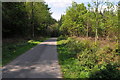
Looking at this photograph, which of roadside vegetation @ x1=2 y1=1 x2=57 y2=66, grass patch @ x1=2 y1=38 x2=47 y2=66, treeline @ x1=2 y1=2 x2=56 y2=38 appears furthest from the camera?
treeline @ x1=2 y1=2 x2=56 y2=38

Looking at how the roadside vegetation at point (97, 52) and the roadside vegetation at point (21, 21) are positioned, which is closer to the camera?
the roadside vegetation at point (97, 52)

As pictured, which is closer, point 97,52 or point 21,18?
point 97,52

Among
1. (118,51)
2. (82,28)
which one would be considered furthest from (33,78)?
(82,28)

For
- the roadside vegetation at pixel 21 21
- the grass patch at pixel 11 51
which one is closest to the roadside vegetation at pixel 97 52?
the grass patch at pixel 11 51

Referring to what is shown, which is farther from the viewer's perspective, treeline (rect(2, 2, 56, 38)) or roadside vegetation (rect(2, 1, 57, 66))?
treeline (rect(2, 2, 56, 38))

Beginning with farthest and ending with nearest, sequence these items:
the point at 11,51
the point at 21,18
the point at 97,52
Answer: the point at 21,18
the point at 11,51
the point at 97,52

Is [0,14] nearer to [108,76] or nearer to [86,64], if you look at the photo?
[86,64]

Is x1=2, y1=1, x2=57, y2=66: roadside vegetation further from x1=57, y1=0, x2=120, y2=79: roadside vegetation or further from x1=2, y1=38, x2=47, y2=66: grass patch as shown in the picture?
x1=57, y1=0, x2=120, y2=79: roadside vegetation

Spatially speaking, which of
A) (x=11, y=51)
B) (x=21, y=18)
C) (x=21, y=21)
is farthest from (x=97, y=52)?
(x=21, y=18)

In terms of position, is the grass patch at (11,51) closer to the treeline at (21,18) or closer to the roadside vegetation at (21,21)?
the roadside vegetation at (21,21)

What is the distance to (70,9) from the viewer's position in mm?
24188

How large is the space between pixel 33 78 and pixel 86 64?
316 cm

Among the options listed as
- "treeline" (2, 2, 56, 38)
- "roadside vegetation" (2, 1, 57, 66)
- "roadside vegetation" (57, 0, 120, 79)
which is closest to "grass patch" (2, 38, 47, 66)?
"roadside vegetation" (57, 0, 120, 79)

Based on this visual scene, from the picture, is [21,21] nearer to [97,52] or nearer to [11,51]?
[11,51]
